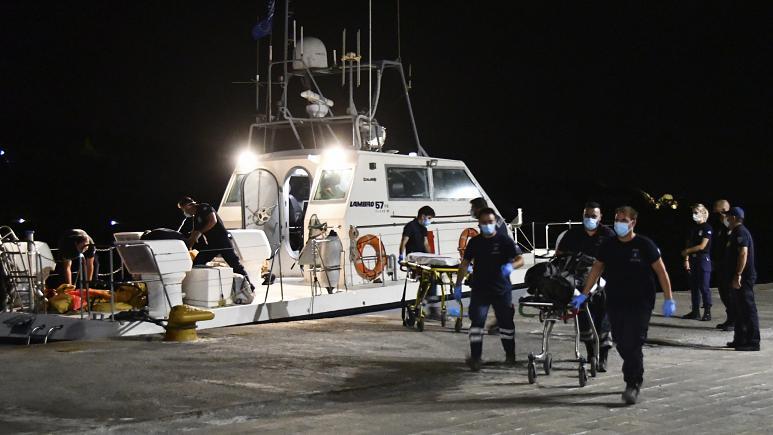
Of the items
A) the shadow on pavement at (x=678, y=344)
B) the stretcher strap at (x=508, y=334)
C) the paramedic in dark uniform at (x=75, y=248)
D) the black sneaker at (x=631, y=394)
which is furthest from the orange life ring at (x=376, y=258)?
the black sneaker at (x=631, y=394)

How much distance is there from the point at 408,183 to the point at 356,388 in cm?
671

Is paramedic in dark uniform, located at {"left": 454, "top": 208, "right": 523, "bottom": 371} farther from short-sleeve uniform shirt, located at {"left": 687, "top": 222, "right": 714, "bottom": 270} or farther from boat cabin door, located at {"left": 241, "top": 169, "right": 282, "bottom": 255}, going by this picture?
boat cabin door, located at {"left": 241, "top": 169, "right": 282, "bottom": 255}

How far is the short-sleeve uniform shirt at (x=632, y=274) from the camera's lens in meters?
7.21

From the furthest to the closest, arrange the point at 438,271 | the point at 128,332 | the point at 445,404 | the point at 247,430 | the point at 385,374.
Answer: the point at 438,271, the point at 128,332, the point at 385,374, the point at 445,404, the point at 247,430

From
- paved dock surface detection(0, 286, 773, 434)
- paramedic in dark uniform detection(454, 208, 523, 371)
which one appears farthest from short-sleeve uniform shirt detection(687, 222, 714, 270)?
paramedic in dark uniform detection(454, 208, 523, 371)

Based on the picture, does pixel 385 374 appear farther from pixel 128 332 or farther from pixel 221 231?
pixel 221 231

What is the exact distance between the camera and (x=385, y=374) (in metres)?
8.28

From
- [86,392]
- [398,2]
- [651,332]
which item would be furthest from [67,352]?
[398,2]

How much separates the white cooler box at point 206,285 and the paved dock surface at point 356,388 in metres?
0.43

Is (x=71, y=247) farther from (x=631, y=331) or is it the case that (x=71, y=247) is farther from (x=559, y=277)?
(x=631, y=331)

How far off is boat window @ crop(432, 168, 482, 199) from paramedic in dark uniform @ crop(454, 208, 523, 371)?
229 inches

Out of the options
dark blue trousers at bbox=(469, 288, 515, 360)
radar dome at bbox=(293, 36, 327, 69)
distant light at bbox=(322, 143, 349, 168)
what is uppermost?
radar dome at bbox=(293, 36, 327, 69)

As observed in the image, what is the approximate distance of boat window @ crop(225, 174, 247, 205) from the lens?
1437 cm

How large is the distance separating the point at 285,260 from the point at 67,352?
5280mm
